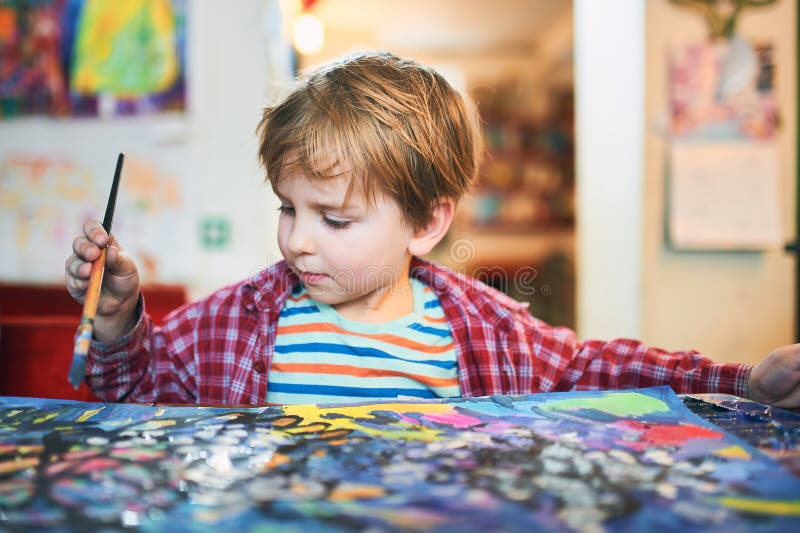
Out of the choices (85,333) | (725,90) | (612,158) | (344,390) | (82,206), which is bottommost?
(344,390)

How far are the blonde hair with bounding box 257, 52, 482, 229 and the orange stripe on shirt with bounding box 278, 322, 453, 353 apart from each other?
16 centimetres

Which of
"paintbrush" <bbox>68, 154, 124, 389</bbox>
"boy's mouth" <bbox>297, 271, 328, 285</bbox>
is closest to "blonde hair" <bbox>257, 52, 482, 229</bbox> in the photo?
"boy's mouth" <bbox>297, 271, 328, 285</bbox>

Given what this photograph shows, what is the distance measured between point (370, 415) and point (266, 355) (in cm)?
32

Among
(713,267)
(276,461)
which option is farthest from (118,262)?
(713,267)

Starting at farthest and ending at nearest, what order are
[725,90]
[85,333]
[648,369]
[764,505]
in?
[725,90], [648,369], [85,333], [764,505]

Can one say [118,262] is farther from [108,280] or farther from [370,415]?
[370,415]

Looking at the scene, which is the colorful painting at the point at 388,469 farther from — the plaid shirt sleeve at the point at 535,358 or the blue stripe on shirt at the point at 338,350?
the blue stripe on shirt at the point at 338,350

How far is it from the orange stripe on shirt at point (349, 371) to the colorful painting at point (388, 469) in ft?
0.84

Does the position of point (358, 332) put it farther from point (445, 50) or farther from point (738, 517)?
point (445, 50)

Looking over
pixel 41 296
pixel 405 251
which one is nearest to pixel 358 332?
pixel 405 251

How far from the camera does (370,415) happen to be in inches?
22.8

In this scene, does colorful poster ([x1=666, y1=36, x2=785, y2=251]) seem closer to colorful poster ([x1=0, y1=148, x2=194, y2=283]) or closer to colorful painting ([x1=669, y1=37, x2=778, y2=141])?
colorful painting ([x1=669, y1=37, x2=778, y2=141])

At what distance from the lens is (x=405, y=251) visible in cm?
93

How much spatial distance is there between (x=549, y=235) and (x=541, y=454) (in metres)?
5.70
